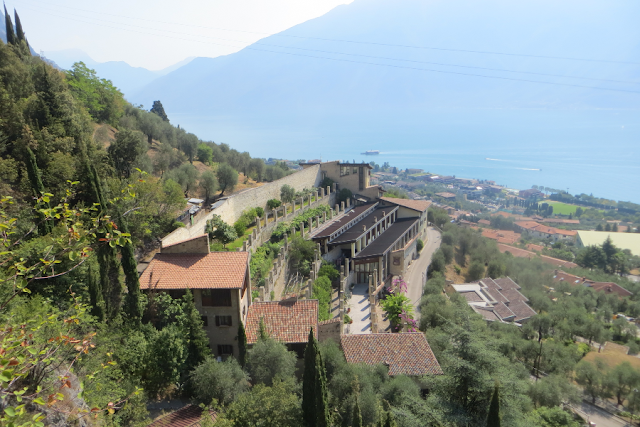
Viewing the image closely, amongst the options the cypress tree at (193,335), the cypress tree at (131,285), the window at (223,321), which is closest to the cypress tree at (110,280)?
the cypress tree at (131,285)

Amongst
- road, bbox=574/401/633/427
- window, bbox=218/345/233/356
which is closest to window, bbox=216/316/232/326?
window, bbox=218/345/233/356

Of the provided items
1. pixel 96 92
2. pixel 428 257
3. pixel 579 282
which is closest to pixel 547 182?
pixel 579 282

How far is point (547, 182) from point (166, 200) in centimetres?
13136

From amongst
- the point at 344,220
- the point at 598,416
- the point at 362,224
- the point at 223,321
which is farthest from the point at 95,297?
the point at 598,416

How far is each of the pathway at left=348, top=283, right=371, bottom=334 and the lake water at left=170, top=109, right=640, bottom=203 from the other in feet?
272

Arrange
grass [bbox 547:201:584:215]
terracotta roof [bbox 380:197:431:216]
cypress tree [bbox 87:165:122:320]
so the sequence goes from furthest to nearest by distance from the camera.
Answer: grass [bbox 547:201:584:215], terracotta roof [bbox 380:197:431:216], cypress tree [bbox 87:165:122:320]

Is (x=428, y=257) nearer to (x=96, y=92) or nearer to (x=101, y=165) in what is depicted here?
(x=101, y=165)

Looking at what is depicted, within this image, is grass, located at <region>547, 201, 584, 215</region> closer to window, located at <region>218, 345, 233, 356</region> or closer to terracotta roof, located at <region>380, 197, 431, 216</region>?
terracotta roof, located at <region>380, 197, 431, 216</region>

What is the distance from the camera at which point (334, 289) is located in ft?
85.9

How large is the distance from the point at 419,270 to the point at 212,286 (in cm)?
2546

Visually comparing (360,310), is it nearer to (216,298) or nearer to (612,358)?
(216,298)

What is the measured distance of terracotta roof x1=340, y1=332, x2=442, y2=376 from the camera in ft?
53.5

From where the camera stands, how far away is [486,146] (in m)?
172

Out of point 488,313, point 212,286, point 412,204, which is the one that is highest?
point 212,286
